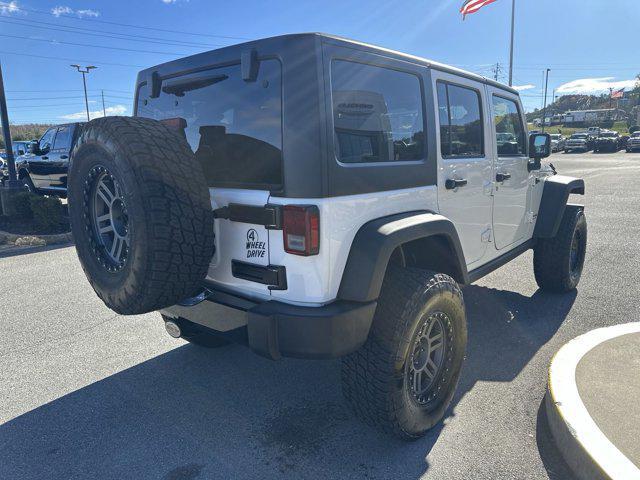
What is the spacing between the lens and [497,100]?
390 cm

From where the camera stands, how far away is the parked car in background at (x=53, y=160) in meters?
10.9

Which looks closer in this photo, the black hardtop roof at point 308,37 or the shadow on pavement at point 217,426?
the black hardtop roof at point 308,37

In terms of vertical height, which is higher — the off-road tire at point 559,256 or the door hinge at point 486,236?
the door hinge at point 486,236

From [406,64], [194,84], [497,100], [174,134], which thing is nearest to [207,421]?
[174,134]

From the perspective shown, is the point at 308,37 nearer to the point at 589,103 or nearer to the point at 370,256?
the point at 370,256

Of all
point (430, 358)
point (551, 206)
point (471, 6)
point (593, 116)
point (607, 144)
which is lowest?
point (430, 358)

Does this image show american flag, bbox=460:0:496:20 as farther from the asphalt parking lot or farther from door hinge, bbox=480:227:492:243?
door hinge, bbox=480:227:492:243

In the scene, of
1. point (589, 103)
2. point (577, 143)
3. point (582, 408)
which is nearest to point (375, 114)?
point (582, 408)

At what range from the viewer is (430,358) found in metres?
2.74

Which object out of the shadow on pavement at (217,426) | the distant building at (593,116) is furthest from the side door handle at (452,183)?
the distant building at (593,116)

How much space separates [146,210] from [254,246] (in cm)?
56

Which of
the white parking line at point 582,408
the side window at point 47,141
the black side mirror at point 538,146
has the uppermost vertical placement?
the side window at point 47,141

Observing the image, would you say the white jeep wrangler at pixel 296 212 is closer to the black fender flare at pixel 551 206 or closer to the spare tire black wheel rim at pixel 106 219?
the spare tire black wheel rim at pixel 106 219

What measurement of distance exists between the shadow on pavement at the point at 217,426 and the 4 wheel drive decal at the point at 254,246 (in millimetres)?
1084
